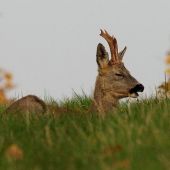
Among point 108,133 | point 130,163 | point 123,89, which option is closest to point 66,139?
point 108,133

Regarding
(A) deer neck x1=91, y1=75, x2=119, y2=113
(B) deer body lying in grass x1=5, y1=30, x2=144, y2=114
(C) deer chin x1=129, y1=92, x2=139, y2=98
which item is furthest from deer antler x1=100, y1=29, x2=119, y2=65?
(C) deer chin x1=129, y1=92, x2=139, y2=98

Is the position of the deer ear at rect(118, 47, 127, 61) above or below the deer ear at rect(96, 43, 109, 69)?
above

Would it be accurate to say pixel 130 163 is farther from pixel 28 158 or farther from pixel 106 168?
pixel 28 158

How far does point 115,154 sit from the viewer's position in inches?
161

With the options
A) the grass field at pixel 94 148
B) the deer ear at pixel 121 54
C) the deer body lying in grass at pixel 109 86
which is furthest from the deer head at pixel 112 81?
the grass field at pixel 94 148

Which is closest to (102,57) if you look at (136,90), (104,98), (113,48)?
(113,48)

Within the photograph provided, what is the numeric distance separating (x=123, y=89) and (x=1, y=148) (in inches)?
165

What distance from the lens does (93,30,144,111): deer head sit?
28.3 feet

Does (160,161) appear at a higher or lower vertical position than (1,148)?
lower

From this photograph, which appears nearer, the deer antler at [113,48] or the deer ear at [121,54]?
the deer antler at [113,48]

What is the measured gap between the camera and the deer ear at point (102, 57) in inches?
342

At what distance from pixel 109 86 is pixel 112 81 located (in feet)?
0.38

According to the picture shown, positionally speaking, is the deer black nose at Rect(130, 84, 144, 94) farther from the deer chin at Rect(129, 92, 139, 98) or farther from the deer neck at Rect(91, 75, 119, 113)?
the deer neck at Rect(91, 75, 119, 113)

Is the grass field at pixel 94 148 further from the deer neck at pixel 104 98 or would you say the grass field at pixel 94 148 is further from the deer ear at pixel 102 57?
the deer ear at pixel 102 57
